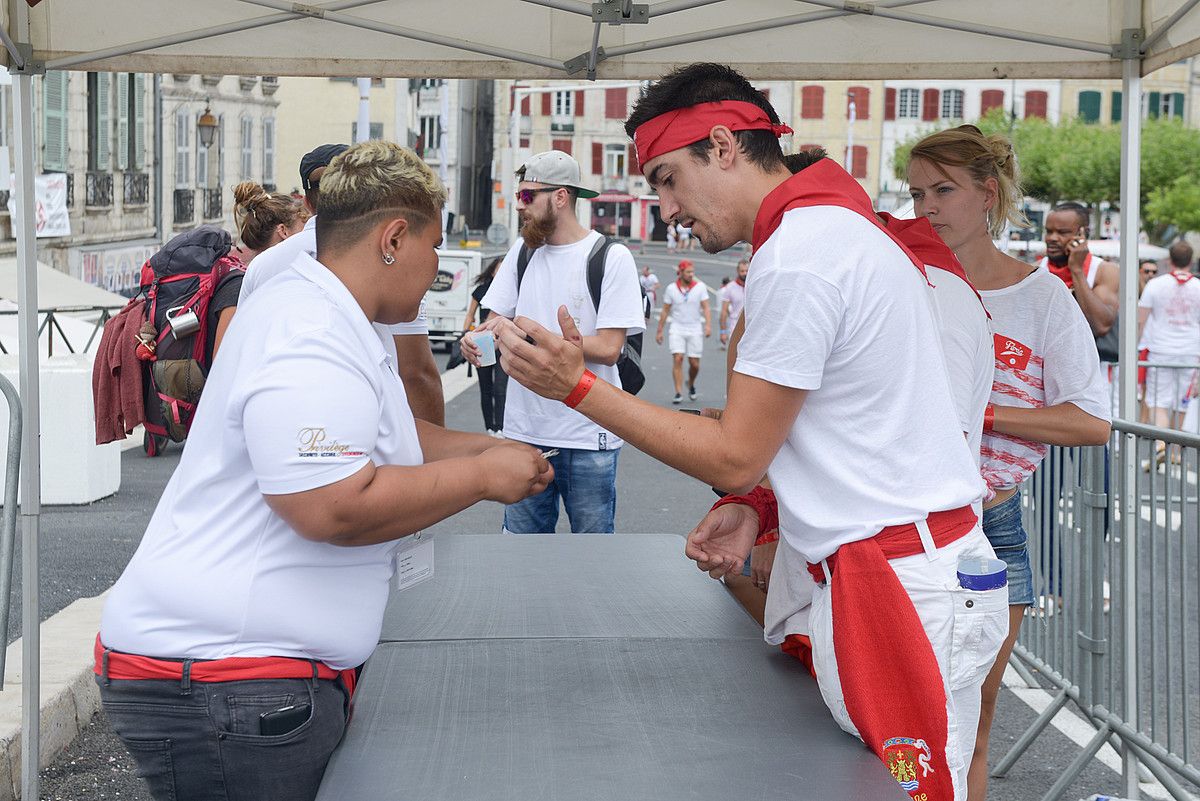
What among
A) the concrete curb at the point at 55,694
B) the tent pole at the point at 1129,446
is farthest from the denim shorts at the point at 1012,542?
the concrete curb at the point at 55,694

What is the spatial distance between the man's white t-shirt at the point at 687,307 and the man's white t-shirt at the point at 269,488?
15.7 meters

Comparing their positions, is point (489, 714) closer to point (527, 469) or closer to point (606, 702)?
point (606, 702)

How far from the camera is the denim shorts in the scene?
3.79 metres

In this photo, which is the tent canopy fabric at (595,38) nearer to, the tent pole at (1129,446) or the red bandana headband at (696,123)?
the tent pole at (1129,446)

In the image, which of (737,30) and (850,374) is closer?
(850,374)

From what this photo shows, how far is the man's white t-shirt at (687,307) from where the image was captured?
1809 centimetres

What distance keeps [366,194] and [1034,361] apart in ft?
7.09

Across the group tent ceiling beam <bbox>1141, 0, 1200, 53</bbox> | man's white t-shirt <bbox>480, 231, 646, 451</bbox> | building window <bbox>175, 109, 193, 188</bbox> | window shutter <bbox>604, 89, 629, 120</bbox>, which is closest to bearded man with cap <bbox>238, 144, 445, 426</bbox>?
man's white t-shirt <bbox>480, 231, 646, 451</bbox>

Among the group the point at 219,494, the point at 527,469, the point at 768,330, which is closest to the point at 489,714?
the point at 527,469

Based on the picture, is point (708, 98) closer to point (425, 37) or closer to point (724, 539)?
point (724, 539)

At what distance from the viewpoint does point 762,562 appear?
11.0ft

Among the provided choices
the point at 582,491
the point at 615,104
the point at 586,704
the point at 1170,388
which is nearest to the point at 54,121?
the point at 1170,388

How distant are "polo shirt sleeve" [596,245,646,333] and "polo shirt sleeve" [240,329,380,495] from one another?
3271 millimetres

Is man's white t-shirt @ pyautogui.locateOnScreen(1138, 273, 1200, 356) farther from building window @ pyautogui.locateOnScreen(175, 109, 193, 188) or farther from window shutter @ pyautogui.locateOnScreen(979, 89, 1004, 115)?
window shutter @ pyautogui.locateOnScreen(979, 89, 1004, 115)
